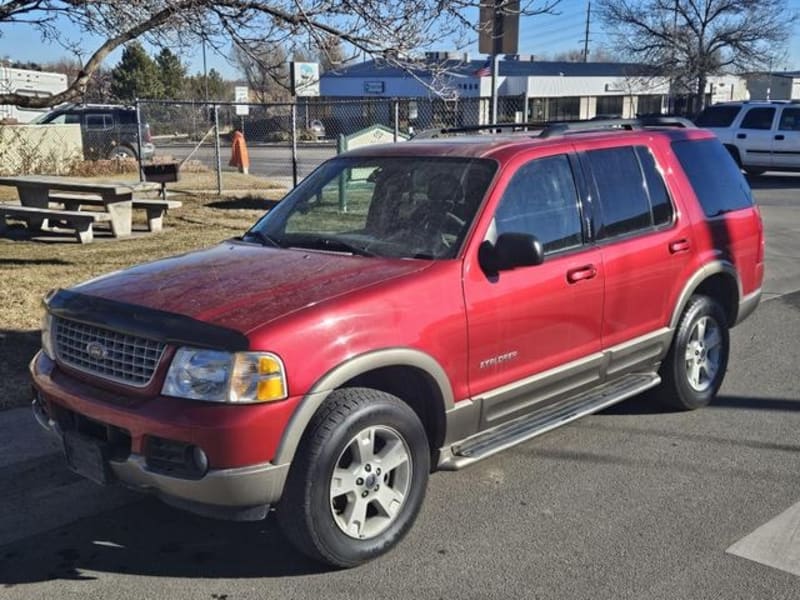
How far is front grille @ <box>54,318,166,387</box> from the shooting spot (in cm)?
347

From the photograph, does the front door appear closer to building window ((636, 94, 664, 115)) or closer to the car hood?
the car hood

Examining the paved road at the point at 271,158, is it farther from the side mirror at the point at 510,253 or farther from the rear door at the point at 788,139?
the side mirror at the point at 510,253

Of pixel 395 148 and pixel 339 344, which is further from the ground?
pixel 395 148

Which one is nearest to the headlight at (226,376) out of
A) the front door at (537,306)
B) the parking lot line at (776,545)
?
the front door at (537,306)

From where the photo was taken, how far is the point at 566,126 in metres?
5.11

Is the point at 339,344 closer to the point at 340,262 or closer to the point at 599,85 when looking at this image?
the point at 340,262

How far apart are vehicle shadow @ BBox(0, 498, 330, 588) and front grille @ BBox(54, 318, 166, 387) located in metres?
0.85

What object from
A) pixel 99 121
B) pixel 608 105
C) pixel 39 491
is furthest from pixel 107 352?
pixel 608 105

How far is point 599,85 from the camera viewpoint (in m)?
53.6

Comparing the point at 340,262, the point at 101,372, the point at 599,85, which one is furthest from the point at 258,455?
the point at 599,85

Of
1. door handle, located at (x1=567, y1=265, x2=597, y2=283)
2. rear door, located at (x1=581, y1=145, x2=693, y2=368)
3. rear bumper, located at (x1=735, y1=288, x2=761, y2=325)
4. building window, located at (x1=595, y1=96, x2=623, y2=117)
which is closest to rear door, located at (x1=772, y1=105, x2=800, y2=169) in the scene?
rear bumper, located at (x1=735, y1=288, x2=761, y2=325)

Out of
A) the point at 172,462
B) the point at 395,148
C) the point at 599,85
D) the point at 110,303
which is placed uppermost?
the point at 599,85

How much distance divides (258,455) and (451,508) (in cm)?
131

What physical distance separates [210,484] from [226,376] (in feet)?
1.37
